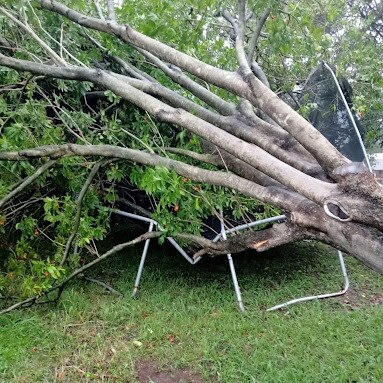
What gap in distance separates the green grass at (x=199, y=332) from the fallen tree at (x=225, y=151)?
49 centimetres

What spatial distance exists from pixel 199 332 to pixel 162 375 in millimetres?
567

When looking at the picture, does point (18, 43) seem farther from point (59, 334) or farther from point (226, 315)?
point (226, 315)

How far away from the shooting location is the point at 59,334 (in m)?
3.28

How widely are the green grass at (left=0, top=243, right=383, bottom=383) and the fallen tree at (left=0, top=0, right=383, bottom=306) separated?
0.49m

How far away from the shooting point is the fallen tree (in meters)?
1.75

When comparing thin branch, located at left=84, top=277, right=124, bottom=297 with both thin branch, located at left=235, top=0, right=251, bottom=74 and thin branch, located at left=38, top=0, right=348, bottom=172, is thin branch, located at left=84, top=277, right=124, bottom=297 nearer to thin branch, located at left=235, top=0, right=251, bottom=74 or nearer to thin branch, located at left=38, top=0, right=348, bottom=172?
thin branch, located at left=38, top=0, right=348, bottom=172

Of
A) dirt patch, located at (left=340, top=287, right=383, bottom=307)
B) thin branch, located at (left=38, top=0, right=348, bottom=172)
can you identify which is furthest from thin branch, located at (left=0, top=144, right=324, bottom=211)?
dirt patch, located at (left=340, top=287, right=383, bottom=307)

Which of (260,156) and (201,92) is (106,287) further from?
(260,156)

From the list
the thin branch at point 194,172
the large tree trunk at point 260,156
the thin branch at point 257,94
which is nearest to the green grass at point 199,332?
the large tree trunk at point 260,156

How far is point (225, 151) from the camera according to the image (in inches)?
101

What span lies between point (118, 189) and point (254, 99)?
9.12 feet

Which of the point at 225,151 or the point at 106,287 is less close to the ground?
the point at 225,151

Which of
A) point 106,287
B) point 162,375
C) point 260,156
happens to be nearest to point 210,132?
point 260,156

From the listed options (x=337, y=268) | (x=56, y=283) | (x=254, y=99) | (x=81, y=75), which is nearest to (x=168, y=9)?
(x=81, y=75)
